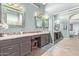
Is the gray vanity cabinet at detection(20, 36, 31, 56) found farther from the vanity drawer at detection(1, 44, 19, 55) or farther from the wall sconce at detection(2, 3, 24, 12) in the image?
the wall sconce at detection(2, 3, 24, 12)

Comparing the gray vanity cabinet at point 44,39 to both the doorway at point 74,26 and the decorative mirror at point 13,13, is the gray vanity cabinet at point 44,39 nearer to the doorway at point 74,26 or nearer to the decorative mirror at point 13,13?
the doorway at point 74,26

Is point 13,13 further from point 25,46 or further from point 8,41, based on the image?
point 8,41

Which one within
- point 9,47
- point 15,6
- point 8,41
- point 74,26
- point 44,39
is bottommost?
point 44,39

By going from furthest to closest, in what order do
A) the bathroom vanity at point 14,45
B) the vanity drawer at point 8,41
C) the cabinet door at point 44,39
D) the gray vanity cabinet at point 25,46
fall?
the cabinet door at point 44,39 → the gray vanity cabinet at point 25,46 → the bathroom vanity at point 14,45 → the vanity drawer at point 8,41

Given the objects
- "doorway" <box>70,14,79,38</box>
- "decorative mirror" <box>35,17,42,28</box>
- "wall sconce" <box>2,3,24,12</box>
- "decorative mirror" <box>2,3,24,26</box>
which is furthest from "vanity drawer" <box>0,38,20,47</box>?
"doorway" <box>70,14,79,38</box>

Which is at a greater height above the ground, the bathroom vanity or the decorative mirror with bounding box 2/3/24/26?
the decorative mirror with bounding box 2/3/24/26

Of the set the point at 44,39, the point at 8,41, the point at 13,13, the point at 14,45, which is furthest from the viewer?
the point at 44,39

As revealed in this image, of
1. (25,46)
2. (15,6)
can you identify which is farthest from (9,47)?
(15,6)

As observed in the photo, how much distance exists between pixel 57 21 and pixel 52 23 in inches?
16.7

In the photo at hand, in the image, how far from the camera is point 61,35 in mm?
7051

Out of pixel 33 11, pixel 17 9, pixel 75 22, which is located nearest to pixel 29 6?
pixel 33 11

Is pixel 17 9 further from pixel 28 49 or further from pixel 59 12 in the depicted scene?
pixel 59 12

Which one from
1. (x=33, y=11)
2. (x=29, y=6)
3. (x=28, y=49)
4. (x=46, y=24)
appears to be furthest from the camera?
(x=46, y=24)

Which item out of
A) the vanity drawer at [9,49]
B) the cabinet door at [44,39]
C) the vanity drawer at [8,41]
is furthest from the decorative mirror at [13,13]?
the cabinet door at [44,39]
